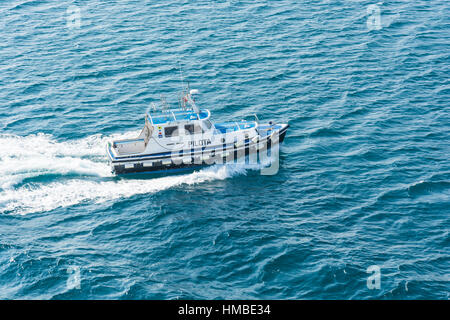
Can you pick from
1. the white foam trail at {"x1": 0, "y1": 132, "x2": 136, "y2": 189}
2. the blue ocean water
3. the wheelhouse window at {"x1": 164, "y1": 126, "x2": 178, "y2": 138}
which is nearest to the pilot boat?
the wheelhouse window at {"x1": 164, "y1": 126, "x2": 178, "y2": 138}

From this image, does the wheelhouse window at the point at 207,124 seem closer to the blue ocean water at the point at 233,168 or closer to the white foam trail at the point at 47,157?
the blue ocean water at the point at 233,168

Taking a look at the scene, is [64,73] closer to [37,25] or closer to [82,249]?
[37,25]

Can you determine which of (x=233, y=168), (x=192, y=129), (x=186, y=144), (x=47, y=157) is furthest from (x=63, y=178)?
(x=233, y=168)

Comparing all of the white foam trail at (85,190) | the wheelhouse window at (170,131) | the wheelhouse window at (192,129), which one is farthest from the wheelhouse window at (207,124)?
the white foam trail at (85,190)

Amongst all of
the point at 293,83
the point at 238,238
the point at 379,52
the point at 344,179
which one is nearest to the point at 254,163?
the point at 344,179

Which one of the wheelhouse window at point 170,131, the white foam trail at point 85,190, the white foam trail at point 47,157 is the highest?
the wheelhouse window at point 170,131
